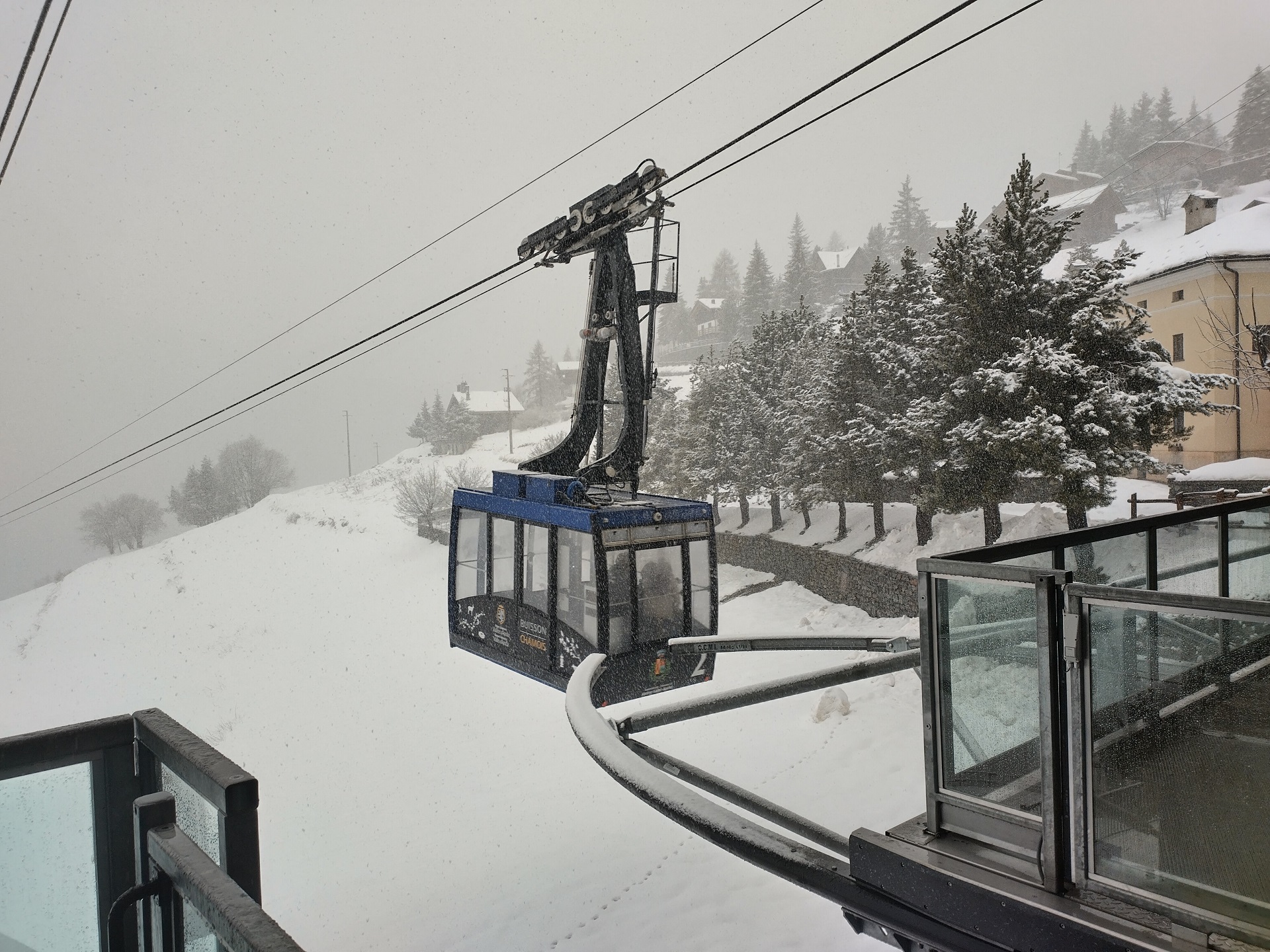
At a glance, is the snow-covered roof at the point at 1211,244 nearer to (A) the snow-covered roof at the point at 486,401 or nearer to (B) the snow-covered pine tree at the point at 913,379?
(B) the snow-covered pine tree at the point at 913,379

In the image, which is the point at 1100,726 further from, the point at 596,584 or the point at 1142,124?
the point at 1142,124

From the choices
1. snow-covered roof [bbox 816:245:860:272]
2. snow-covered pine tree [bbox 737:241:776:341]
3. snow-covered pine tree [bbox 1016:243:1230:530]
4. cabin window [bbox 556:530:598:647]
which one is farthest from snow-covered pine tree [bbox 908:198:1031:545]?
snow-covered roof [bbox 816:245:860:272]

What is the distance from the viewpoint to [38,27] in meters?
5.79

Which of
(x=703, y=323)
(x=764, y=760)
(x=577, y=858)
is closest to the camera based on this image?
(x=577, y=858)

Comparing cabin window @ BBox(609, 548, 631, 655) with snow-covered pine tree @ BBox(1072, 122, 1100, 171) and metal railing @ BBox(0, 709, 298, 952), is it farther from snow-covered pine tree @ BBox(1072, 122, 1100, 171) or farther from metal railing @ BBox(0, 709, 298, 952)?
snow-covered pine tree @ BBox(1072, 122, 1100, 171)

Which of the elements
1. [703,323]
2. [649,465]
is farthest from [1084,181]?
[649,465]

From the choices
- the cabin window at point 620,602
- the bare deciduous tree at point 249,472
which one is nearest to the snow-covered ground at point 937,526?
the cabin window at point 620,602

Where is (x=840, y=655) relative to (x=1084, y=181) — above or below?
below

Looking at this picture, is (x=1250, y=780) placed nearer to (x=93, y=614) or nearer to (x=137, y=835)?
(x=137, y=835)

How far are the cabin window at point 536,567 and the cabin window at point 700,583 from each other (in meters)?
1.66

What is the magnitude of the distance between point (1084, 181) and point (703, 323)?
38994mm

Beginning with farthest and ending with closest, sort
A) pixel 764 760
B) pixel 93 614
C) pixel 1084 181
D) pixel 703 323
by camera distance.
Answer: pixel 703 323, pixel 1084 181, pixel 93 614, pixel 764 760

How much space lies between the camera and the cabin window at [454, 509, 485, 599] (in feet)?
31.4

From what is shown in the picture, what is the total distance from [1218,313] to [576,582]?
68.2 feet
